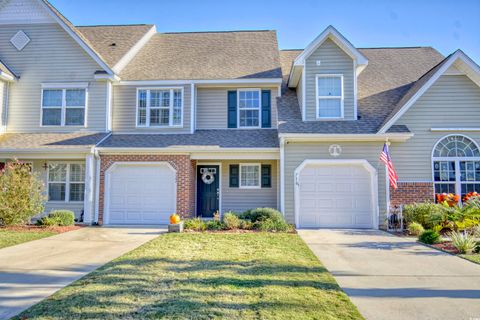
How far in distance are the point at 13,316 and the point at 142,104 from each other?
1078cm

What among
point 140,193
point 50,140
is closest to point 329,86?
point 140,193

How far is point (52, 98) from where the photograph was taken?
1360 centimetres

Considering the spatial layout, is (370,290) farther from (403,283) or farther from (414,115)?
(414,115)

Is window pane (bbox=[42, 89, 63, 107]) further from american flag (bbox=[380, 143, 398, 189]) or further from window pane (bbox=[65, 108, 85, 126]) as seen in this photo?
american flag (bbox=[380, 143, 398, 189])

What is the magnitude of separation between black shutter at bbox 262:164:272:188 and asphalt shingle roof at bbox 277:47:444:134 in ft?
7.33

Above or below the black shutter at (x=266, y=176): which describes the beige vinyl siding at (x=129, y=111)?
above

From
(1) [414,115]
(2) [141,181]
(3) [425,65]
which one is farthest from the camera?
(3) [425,65]

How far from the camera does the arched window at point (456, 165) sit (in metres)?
11.5

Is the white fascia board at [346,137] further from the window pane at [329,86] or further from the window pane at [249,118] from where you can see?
the window pane at [249,118]

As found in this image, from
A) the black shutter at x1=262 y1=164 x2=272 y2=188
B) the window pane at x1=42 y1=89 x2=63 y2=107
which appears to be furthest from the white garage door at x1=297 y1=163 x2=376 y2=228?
the window pane at x1=42 y1=89 x2=63 y2=107

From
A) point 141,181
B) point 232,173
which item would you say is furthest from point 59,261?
point 232,173

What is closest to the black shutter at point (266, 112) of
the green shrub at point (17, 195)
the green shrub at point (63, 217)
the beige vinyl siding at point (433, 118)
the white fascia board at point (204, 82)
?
the white fascia board at point (204, 82)

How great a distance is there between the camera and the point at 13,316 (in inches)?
160

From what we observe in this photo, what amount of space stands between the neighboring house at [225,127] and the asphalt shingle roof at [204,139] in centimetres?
8
